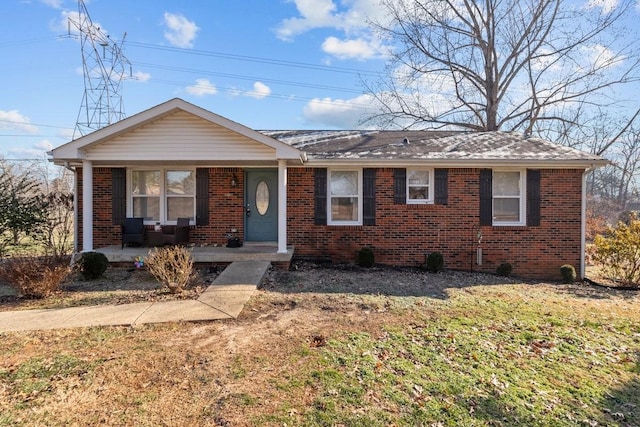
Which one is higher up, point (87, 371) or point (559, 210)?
point (559, 210)

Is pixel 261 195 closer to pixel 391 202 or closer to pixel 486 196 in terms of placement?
pixel 391 202

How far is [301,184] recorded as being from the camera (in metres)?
10.0

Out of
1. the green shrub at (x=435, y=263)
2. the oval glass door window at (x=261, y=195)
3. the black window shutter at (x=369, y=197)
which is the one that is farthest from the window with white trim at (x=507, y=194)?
the oval glass door window at (x=261, y=195)

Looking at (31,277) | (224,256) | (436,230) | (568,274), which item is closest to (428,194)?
(436,230)

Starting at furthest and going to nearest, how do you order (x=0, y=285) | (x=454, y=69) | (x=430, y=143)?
(x=454, y=69)
(x=430, y=143)
(x=0, y=285)

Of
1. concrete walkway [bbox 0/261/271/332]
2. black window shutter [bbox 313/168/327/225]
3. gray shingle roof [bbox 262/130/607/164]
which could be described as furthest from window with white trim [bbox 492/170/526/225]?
concrete walkway [bbox 0/261/271/332]

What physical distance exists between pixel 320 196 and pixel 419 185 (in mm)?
2725

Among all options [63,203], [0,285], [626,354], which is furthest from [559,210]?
[63,203]

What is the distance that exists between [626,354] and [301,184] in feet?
24.2

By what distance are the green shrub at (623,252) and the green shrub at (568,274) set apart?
2.82 feet

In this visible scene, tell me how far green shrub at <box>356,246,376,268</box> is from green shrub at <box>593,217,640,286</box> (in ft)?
19.4

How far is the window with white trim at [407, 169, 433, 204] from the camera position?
33.0ft

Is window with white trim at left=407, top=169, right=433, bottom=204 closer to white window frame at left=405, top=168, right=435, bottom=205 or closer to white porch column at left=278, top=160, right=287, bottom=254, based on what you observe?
white window frame at left=405, top=168, right=435, bottom=205

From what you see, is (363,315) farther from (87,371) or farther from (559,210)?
(559,210)
